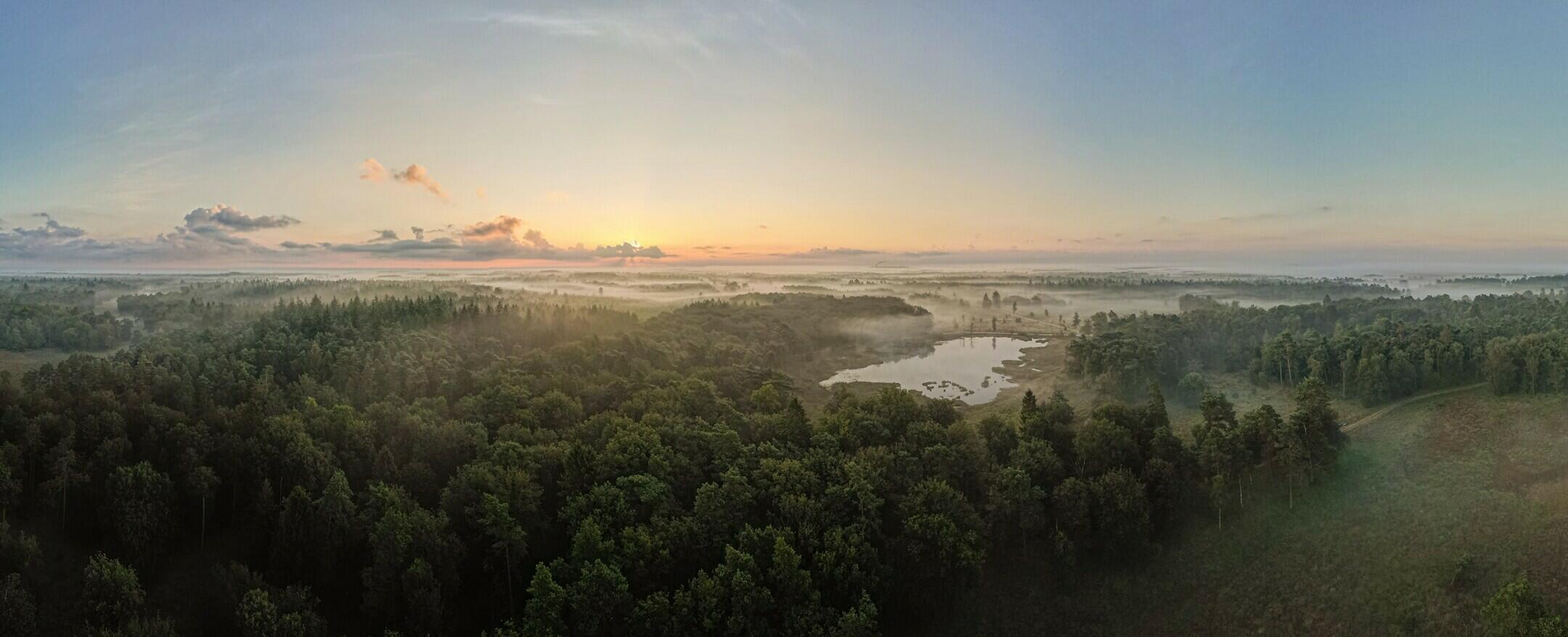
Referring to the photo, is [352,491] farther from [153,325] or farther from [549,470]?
[153,325]

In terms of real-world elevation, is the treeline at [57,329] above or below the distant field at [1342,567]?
above

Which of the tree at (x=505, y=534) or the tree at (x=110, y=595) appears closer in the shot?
the tree at (x=110, y=595)

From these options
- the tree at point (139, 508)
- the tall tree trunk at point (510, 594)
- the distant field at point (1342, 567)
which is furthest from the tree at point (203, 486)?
the distant field at point (1342, 567)

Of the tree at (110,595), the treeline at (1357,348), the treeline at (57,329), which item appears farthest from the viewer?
the treeline at (57,329)

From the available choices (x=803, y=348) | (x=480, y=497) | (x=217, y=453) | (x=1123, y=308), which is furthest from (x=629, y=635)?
(x=1123, y=308)

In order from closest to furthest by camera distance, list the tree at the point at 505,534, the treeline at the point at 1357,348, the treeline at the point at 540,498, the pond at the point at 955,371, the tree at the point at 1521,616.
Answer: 1. the tree at the point at 1521,616
2. the treeline at the point at 540,498
3. the tree at the point at 505,534
4. the treeline at the point at 1357,348
5. the pond at the point at 955,371

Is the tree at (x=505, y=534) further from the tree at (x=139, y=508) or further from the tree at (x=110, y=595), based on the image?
the tree at (x=139, y=508)

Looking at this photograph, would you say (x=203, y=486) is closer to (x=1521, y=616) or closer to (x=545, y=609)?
(x=545, y=609)
